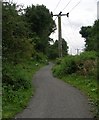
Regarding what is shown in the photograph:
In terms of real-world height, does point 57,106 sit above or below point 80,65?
below

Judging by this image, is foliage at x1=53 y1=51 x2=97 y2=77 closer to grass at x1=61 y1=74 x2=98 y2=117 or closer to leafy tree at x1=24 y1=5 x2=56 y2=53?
grass at x1=61 y1=74 x2=98 y2=117

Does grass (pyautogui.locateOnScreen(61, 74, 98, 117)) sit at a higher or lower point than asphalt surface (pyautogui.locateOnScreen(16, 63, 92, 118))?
higher

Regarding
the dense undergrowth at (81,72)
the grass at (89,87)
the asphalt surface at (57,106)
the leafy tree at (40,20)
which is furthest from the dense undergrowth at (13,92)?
the leafy tree at (40,20)

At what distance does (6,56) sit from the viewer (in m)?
24.7

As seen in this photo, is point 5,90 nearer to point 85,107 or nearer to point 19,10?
point 85,107

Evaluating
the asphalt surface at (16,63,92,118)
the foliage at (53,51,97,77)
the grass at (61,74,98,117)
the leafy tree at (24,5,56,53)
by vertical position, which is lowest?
the asphalt surface at (16,63,92,118)

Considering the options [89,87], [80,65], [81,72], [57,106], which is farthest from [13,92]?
[80,65]

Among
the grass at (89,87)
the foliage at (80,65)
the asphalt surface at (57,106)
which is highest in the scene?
the foliage at (80,65)

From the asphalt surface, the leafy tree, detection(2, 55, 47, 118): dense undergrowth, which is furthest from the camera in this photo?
the leafy tree

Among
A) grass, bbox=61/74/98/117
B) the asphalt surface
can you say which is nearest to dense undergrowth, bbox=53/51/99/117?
grass, bbox=61/74/98/117

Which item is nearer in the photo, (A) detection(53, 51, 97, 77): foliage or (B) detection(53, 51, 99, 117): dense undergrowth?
(B) detection(53, 51, 99, 117): dense undergrowth

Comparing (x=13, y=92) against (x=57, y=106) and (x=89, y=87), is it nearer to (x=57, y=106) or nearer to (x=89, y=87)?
(x=57, y=106)

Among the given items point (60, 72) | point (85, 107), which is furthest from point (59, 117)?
point (60, 72)

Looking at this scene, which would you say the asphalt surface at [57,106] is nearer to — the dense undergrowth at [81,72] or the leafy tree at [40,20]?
the dense undergrowth at [81,72]
